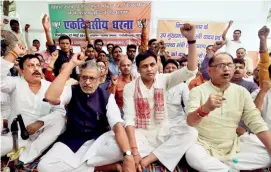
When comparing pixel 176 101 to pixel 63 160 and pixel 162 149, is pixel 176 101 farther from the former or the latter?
pixel 63 160

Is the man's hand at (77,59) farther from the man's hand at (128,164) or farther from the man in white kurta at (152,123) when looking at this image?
the man's hand at (128,164)

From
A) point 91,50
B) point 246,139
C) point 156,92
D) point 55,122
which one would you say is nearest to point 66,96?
point 55,122

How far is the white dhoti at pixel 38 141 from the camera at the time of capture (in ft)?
8.09

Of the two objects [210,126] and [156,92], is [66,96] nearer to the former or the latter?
[156,92]

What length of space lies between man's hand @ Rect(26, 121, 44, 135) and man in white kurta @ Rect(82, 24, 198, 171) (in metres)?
0.68

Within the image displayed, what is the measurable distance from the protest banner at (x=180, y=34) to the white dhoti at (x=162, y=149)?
18.2ft

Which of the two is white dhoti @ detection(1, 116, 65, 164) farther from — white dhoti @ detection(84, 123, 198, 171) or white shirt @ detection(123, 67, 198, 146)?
white shirt @ detection(123, 67, 198, 146)

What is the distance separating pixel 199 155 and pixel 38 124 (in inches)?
64.4

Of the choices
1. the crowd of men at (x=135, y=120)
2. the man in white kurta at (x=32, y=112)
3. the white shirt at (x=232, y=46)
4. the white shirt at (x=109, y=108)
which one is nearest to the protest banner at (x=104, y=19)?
the white shirt at (x=232, y=46)

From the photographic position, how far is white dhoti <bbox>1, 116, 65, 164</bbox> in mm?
2467

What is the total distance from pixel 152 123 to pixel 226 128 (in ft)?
2.47

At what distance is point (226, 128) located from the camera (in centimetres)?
243

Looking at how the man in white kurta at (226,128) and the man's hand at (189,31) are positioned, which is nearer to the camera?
the man in white kurta at (226,128)

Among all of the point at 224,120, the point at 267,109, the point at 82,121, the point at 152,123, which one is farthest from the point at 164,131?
the point at 267,109
